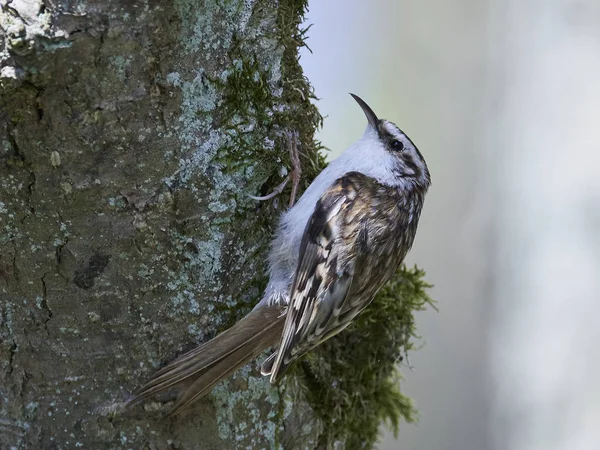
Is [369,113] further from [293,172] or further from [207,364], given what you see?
[207,364]

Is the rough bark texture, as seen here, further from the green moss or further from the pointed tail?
the green moss

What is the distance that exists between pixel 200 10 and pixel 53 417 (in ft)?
3.46

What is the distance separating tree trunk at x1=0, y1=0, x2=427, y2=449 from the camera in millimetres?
1497

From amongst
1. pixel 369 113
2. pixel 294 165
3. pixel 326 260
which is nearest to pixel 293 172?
pixel 294 165

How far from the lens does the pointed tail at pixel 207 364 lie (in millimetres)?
1620

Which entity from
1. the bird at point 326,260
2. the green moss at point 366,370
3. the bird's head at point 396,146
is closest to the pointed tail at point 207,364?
the bird at point 326,260

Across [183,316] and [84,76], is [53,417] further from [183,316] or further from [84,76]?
[84,76]

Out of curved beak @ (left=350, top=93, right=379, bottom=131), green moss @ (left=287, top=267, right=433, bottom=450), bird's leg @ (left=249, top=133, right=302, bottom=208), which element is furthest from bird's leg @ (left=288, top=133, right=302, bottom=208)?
green moss @ (left=287, top=267, right=433, bottom=450)

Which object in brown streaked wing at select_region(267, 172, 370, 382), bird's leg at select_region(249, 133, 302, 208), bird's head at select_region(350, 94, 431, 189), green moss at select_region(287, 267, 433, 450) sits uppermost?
bird's head at select_region(350, 94, 431, 189)

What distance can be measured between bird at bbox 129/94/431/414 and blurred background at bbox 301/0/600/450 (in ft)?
3.99

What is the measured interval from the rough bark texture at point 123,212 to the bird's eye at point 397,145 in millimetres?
660

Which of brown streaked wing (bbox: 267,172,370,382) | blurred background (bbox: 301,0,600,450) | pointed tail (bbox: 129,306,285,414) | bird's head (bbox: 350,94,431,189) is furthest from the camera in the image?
blurred background (bbox: 301,0,600,450)

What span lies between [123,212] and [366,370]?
3.49ft

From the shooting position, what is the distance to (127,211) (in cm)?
159
